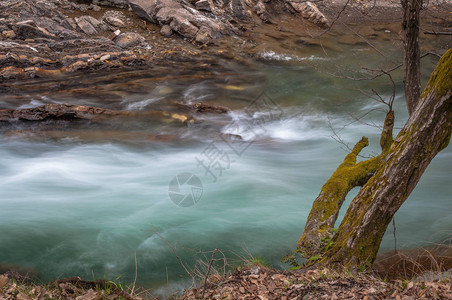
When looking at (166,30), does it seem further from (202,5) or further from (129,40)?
(202,5)

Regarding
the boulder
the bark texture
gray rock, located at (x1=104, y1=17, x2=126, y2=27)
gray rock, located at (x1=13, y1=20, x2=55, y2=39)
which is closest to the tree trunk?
the bark texture

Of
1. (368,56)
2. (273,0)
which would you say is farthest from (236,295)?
(273,0)

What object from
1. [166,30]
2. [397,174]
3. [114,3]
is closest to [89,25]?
[114,3]

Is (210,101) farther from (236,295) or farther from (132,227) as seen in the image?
(236,295)

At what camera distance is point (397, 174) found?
3365 mm

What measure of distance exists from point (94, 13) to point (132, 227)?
42.3 ft

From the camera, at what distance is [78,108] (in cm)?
1055

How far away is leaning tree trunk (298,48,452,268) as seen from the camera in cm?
320

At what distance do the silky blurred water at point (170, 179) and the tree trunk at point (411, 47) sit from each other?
1.04 m

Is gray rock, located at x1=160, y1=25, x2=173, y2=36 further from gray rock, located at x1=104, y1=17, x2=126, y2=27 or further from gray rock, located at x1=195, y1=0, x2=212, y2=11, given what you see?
gray rock, located at x1=195, y1=0, x2=212, y2=11

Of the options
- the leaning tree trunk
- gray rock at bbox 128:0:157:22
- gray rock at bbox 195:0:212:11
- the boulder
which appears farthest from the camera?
the boulder

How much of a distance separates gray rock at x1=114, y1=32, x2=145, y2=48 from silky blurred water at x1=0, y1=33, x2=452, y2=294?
9.28 ft

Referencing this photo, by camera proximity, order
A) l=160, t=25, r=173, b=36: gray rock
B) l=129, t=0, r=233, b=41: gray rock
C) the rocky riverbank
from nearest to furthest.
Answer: the rocky riverbank, l=160, t=25, r=173, b=36: gray rock, l=129, t=0, r=233, b=41: gray rock

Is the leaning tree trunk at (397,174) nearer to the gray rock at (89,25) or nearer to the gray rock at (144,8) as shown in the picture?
the gray rock at (89,25)
